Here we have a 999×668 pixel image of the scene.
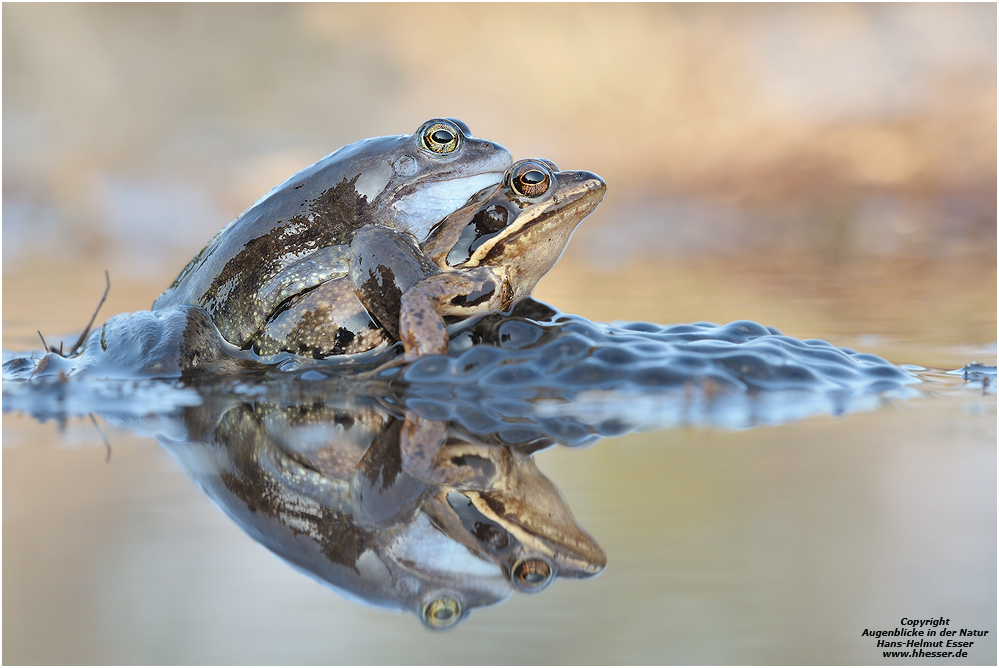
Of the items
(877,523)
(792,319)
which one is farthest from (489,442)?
(792,319)

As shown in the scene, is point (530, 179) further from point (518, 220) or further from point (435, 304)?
point (435, 304)

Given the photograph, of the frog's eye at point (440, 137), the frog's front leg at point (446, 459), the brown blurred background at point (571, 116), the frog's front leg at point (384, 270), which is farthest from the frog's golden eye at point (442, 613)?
the brown blurred background at point (571, 116)

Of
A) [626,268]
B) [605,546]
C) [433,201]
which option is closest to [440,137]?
[433,201]

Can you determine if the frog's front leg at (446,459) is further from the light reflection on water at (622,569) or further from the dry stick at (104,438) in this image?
the dry stick at (104,438)

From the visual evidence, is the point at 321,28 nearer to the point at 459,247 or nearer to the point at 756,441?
the point at 459,247

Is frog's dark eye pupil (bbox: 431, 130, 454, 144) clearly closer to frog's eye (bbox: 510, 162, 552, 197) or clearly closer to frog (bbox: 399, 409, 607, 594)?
frog's eye (bbox: 510, 162, 552, 197)

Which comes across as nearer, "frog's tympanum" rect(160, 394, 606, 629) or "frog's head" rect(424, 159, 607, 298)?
"frog's tympanum" rect(160, 394, 606, 629)

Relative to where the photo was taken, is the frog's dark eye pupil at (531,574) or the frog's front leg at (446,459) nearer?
the frog's dark eye pupil at (531,574)

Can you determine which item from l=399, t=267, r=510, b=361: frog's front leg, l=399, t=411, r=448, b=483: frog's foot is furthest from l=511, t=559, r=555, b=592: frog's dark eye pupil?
l=399, t=267, r=510, b=361: frog's front leg
